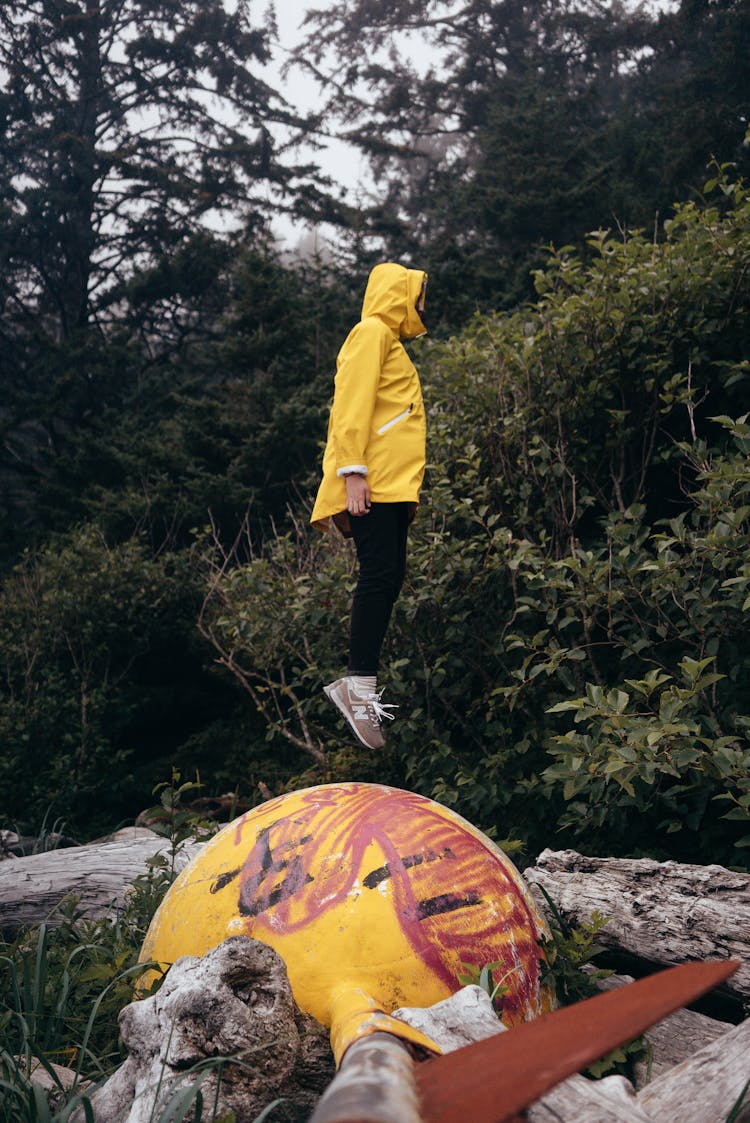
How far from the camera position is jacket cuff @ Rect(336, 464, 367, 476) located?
11.5 feet

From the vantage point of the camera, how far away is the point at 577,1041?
3.11 feet

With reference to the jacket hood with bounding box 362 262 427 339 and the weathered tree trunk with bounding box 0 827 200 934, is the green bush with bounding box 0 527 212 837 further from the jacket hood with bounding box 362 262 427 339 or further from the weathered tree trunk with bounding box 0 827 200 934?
the jacket hood with bounding box 362 262 427 339

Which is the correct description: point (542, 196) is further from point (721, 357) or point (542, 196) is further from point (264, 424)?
point (721, 357)

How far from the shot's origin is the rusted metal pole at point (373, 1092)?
878 millimetres

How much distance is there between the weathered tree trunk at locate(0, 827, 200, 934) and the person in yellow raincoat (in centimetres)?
105

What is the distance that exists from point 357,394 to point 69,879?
268cm

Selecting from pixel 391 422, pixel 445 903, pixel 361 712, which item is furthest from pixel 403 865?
pixel 391 422

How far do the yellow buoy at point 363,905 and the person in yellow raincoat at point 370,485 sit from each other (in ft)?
4.16

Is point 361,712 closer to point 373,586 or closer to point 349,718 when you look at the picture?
point 349,718

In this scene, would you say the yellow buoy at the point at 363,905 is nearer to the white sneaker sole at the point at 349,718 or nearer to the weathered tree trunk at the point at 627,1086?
the weathered tree trunk at the point at 627,1086

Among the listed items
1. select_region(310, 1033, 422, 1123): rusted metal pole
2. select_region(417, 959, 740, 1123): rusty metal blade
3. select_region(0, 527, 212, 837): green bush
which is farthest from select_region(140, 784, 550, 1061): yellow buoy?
select_region(0, 527, 212, 837): green bush

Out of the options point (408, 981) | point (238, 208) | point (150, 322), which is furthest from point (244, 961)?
point (238, 208)

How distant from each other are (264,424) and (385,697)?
6.57m

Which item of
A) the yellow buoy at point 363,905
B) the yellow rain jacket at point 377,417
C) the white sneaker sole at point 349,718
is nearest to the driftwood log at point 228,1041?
the yellow buoy at point 363,905
